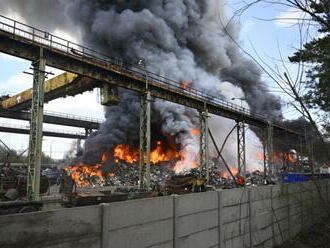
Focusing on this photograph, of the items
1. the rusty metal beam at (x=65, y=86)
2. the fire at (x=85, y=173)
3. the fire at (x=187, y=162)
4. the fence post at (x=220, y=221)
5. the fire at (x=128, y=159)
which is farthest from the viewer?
the fire at (x=187, y=162)

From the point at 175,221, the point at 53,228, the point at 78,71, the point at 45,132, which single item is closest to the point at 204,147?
the point at 78,71

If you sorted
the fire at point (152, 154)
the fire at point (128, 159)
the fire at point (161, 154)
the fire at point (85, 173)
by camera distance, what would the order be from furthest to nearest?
1. the fire at point (161, 154)
2. the fire at point (152, 154)
3. the fire at point (128, 159)
4. the fire at point (85, 173)

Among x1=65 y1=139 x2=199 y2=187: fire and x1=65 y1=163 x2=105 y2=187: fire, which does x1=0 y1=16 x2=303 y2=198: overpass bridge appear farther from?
x1=65 y1=163 x2=105 y2=187: fire

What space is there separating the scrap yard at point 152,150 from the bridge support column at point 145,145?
0.12 m

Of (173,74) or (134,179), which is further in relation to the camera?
(173,74)

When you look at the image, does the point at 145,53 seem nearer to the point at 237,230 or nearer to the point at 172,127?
the point at 172,127

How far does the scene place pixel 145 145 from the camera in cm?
2577

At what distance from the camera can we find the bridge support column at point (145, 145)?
81.7ft

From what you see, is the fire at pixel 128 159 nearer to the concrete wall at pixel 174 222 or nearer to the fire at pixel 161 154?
the fire at pixel 161 154

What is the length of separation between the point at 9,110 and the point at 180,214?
46723mm

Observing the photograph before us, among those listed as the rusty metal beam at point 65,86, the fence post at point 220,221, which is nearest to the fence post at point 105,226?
the fence post at point 220,221

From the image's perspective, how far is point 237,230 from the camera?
28.4 ft

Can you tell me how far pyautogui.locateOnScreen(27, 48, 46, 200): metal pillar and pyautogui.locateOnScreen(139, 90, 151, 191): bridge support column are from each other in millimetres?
9218

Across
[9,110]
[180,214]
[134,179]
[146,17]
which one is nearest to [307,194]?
[180,214]
